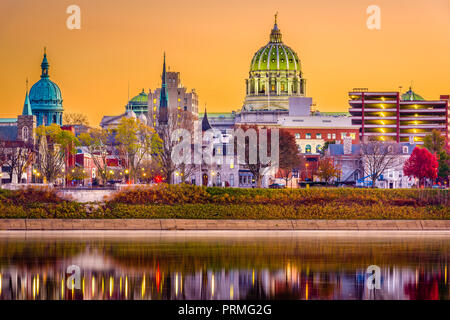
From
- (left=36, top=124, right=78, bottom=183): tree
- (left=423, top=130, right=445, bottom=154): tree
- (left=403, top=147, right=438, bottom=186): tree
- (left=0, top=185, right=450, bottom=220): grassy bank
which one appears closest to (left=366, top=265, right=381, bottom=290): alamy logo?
(left=0, top=185, right=450, bottom=220): grassy bank

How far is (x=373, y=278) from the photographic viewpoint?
44969 mm

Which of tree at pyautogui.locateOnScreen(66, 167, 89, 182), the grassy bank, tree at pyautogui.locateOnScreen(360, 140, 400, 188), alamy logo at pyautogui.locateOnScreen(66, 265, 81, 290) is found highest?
tree at pyautogui.locateOnScreen(360, 140, 400, 188)

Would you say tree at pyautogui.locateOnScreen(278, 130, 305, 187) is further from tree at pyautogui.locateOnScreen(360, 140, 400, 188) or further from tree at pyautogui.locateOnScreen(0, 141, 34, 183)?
tree at pyautogui.locateOnScreen(0, 141, 34, 183)

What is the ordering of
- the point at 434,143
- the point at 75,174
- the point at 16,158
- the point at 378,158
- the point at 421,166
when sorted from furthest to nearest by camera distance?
the point at 434,143, the point at 378,158, the point at 75,174, the point at 16,158, the point at 421,166

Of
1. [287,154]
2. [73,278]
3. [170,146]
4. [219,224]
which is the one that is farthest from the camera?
[287,154]

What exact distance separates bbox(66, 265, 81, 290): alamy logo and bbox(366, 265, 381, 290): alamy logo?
1209 cm

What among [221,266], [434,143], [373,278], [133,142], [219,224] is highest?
[434,143]

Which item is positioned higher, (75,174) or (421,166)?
(421,166)

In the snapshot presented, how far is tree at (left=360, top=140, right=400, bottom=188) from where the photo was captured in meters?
135

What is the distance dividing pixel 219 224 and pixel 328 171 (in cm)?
6151

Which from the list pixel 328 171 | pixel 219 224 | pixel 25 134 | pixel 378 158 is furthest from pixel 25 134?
pixel 219 224

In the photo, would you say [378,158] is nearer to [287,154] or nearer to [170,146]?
[287,154]
